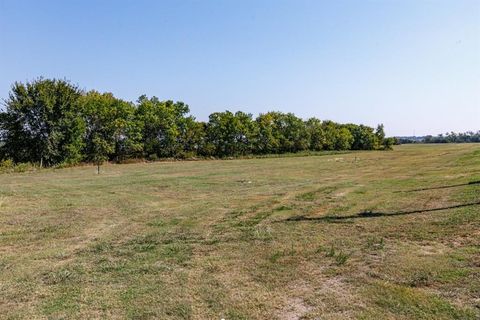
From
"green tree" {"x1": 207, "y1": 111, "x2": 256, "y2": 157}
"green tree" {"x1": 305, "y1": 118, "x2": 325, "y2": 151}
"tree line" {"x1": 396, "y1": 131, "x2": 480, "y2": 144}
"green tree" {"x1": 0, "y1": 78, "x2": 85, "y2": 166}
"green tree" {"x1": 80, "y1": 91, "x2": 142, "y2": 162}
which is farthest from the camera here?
"tree line" {"x1": 396, "y1": 131, "x2": 480, "y2": 144}

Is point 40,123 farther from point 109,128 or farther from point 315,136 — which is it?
point 315,136

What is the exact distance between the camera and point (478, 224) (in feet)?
23.3

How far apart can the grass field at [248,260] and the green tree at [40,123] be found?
960 inches

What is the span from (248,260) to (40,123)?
32.6 m

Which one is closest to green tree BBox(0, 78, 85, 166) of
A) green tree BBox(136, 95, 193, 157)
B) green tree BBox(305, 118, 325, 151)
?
green tree BBox(136, 95, 193, 157)

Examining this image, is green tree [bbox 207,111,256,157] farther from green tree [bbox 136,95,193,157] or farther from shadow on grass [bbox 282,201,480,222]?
shadow on grass [bbox 282,201,480,222]

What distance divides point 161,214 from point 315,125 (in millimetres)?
57128

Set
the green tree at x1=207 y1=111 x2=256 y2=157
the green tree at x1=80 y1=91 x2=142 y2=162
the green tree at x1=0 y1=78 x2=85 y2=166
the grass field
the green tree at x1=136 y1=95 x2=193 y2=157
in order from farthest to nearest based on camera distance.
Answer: the green tree at x1=207 y1=111 x2=256 y2=157 < the green tree at x1=136 y1=95 x2=193 y2=157 < the green tree at x1=80 y1=91 x2=142 y2=162 < the green tree at x1=0 y1=78 x2=85 y2=166 < the grass field

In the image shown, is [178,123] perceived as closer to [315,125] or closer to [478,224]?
[315,125]

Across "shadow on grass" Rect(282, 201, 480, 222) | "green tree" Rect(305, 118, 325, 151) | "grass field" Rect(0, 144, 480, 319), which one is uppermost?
"green tree" Rect(305, 118, 325, 151)

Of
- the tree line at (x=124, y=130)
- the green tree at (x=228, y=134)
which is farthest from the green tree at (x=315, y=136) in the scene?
the green tree at (x=228, y=134)

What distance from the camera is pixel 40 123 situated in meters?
32.7

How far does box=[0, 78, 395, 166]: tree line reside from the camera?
3253 cm

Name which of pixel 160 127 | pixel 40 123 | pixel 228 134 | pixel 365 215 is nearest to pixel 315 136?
pixel 228 134
